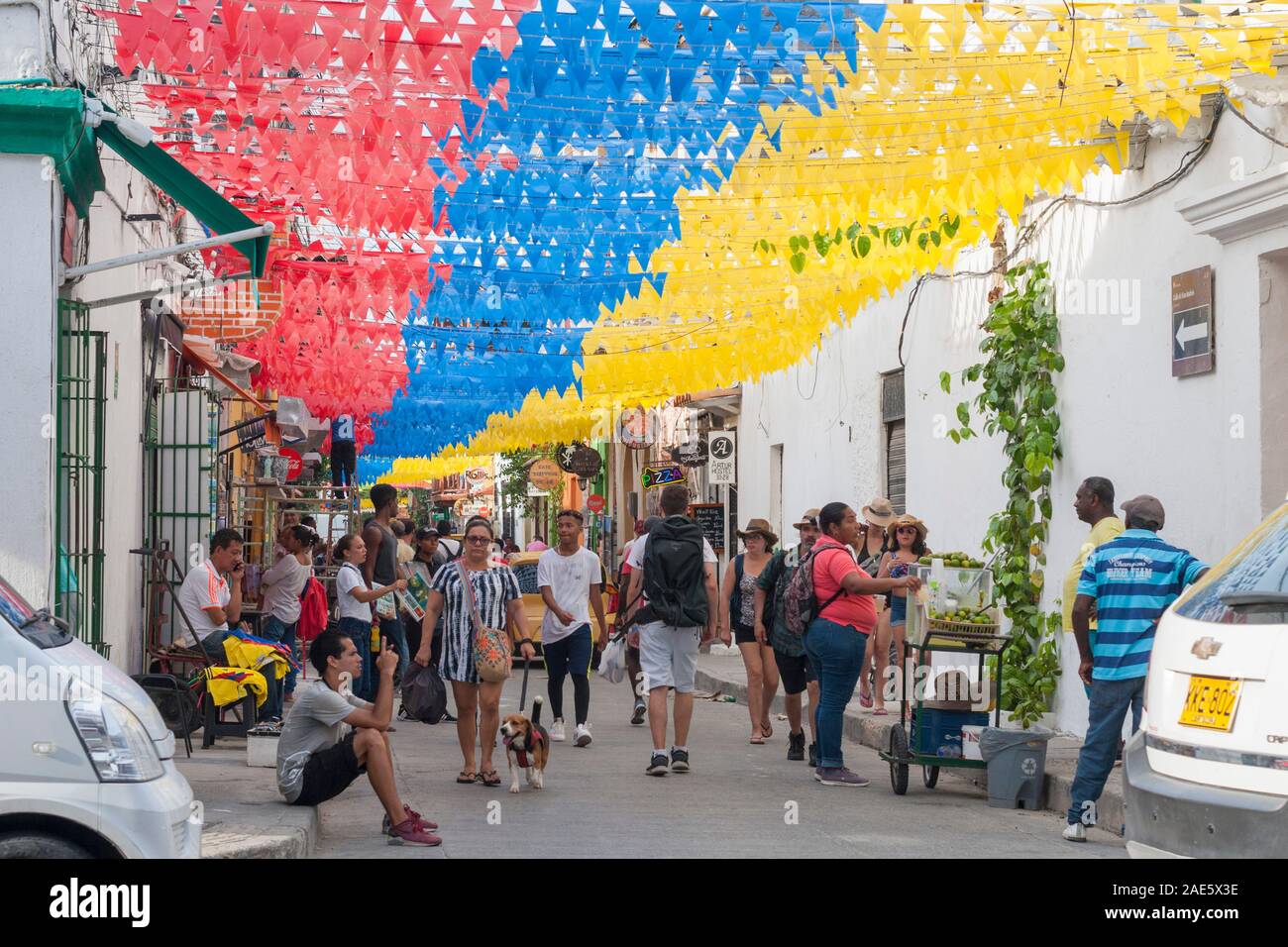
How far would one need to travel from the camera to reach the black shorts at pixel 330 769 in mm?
8992

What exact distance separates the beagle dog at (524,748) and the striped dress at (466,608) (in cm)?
58

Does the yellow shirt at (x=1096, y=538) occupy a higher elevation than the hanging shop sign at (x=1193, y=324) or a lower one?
lower

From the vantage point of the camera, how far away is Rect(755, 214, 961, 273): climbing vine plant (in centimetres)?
1361

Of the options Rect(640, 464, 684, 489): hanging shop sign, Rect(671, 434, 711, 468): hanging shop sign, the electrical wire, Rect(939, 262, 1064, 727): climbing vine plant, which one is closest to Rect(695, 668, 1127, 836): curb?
Rect(939, 262, 1064, 727): climbing vine plant

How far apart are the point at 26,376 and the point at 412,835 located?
332 centimetres

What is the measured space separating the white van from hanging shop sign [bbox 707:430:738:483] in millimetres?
20509

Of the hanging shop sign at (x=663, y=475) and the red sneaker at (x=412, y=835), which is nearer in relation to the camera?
the red sneaker at (x=412, y=835)

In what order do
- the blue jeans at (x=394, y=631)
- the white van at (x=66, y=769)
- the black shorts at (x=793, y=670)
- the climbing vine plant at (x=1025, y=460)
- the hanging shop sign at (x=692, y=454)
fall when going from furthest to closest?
the hanging shop sign at (x=692, y=454), the blue jeans at (x=394, y=631), the climbing vine plant at (x=1025, y=460), the black shorts at (x=793, y=670), the white van at (x=66, y=769)

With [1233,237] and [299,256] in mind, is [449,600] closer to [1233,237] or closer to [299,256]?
[1233,237]

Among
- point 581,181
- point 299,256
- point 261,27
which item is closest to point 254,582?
point 299,256

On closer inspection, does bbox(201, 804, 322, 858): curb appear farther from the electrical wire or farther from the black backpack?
the electrical wire

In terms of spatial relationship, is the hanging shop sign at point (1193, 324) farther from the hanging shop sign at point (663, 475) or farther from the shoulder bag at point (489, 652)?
the hanging shop sign at point (663, 475)

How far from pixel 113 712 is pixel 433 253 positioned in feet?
30.1

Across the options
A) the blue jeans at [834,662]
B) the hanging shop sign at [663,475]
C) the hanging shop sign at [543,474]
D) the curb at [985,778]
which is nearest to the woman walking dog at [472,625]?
the blue jeans at [834,662]
